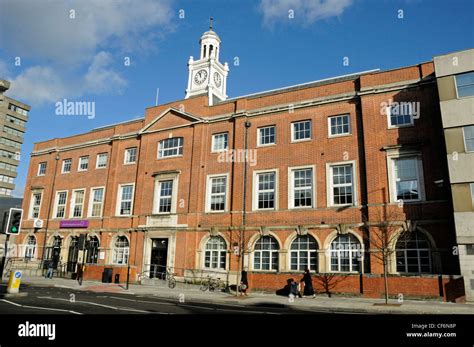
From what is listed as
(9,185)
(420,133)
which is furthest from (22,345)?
(9,185)

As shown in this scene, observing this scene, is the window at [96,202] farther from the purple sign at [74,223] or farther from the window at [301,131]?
the window at [301,131]

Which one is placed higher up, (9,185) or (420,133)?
(9,185)

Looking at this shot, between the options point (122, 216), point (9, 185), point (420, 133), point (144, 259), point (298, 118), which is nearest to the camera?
point (420, 133)

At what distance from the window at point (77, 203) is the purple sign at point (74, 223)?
79 cm

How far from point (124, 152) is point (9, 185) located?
55.5 m

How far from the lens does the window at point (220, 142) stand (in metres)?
29.1

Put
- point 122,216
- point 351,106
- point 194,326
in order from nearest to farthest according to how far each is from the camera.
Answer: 1. point 194,326
2. point 351,106
3. point 122,216

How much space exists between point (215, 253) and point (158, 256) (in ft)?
17.3

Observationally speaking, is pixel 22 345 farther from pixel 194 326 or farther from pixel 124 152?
pixel 124 152

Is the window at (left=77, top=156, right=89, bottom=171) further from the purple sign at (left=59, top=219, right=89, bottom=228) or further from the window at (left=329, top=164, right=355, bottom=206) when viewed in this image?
the window at (left=329, top=164, right=355, bottom=206)

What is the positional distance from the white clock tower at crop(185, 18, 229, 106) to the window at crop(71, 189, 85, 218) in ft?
71.2

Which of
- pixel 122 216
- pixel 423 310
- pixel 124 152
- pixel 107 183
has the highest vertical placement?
pixel 124 152

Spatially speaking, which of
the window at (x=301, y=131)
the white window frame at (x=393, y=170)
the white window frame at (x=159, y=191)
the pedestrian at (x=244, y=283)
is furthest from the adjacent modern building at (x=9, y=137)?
the white window frame at (x=393, y=170)

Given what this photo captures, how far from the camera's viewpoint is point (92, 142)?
3725cm
